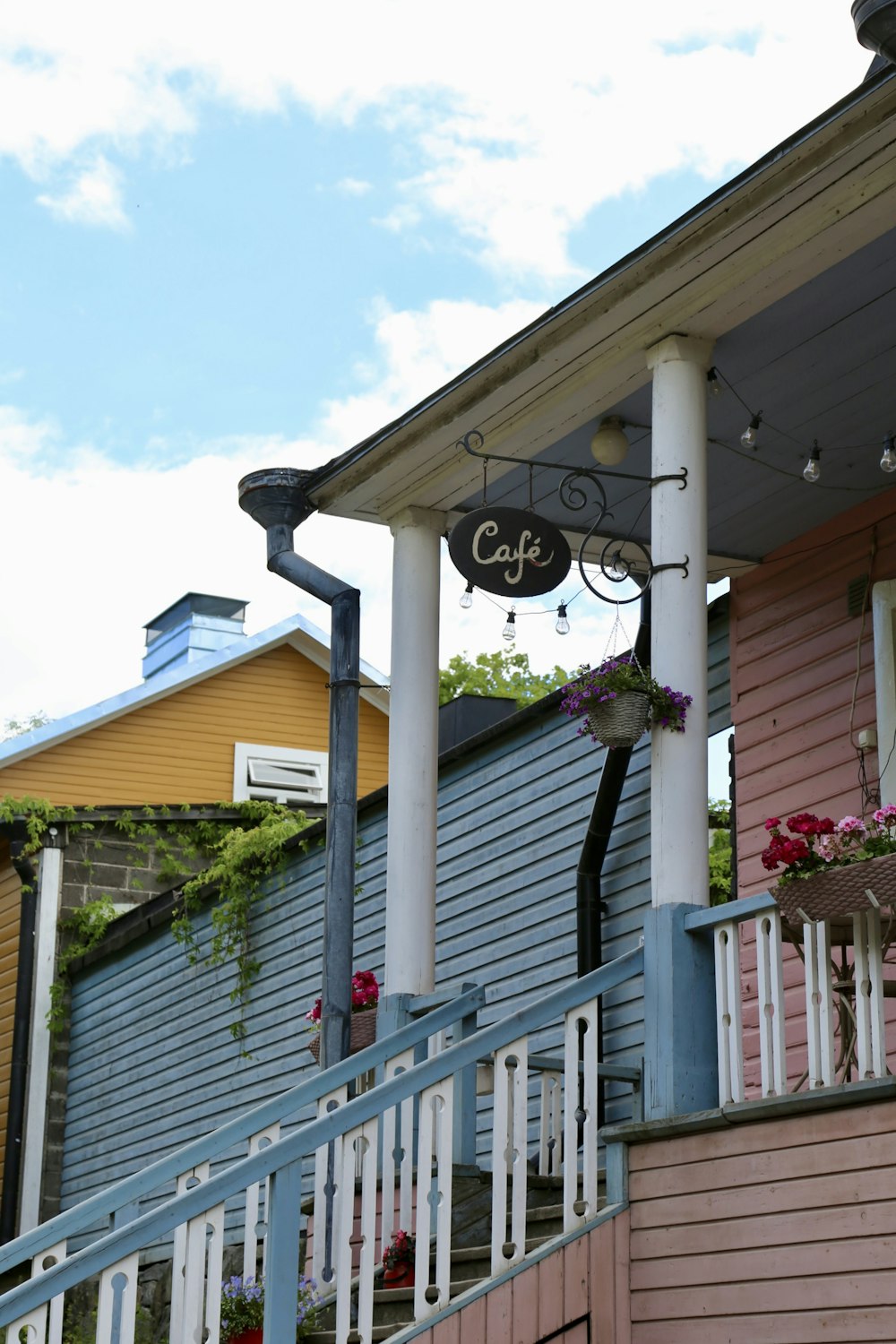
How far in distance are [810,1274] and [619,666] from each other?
2.03 metres

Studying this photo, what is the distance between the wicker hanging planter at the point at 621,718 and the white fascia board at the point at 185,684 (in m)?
11.7

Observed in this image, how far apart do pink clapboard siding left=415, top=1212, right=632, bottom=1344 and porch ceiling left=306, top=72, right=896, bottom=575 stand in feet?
10.1

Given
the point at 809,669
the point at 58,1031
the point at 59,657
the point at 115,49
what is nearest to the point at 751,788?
the point at 809,669

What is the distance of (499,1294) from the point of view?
5.40 meters

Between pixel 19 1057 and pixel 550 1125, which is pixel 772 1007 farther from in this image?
pixel 19 1057

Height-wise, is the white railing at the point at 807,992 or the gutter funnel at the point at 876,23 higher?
the gutter funnel at the point at 876,23

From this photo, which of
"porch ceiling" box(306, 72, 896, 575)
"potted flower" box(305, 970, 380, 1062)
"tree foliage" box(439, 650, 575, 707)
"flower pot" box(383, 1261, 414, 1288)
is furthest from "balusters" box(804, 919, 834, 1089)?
"tree foliage" box(439, 650, 575, 707)

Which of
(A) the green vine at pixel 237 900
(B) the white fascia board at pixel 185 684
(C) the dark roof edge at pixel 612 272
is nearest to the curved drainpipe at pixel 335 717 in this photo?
(C) the dark roof edge at pixel 612 272

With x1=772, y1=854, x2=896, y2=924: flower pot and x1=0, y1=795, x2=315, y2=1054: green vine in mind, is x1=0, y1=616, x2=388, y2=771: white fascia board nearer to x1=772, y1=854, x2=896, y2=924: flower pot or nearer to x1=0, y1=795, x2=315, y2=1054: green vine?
x1=0, y1=795, x2=315, y2=1054: green vine

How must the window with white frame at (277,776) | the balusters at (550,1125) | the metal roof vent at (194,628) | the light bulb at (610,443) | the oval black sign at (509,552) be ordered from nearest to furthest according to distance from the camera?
1. the oval black sign at (509,552)
2. the light bulb at (610,443)
3. the balusters at (550,1125)
4. the window with white frame at (277,776)
5. the metal roof vent at (194,628)

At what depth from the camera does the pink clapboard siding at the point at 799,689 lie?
7785 millimetres

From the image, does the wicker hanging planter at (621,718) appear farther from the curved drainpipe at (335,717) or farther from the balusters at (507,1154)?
the curved drainpipe at (335,717)

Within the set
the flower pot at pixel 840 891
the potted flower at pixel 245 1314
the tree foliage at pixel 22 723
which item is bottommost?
the potted flower at pixel 245 1314

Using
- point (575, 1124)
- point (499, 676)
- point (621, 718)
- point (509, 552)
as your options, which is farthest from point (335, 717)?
point (499, 676)
